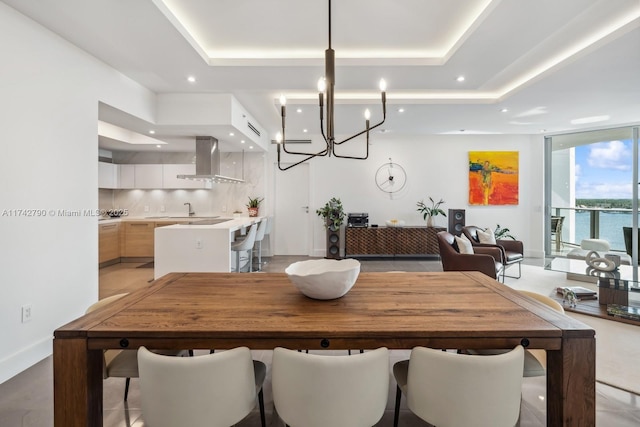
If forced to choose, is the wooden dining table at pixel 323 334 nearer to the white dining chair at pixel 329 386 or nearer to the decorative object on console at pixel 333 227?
the white dining chair at pixel 329 386

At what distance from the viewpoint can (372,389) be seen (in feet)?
3.50

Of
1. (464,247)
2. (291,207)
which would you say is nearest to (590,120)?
(464,247)

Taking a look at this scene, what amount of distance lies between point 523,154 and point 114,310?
23.9 feet

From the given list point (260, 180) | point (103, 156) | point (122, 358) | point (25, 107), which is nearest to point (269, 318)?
point (122, 358)

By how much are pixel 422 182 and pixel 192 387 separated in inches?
Answer: 238

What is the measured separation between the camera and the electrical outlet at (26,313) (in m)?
2.14

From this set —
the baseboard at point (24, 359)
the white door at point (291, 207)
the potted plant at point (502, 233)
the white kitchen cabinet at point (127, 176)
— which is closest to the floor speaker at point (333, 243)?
the white door at point (291, 207)

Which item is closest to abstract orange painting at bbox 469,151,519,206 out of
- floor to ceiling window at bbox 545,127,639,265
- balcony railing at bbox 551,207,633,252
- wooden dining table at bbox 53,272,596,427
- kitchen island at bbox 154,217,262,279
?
floor to ceiling window at bbox 545,127,639,265

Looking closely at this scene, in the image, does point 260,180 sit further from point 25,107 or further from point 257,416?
point 257,416

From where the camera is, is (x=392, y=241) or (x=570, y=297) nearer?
(x=570, y=297)

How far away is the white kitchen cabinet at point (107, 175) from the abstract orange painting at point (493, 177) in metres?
7.22

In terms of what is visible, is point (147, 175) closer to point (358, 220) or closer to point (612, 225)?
point (358, 220)

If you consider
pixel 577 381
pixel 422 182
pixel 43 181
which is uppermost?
pixel 422 182

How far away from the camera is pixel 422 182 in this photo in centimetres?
634
